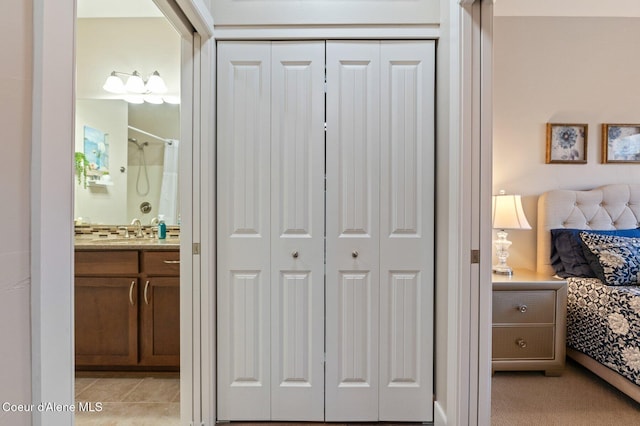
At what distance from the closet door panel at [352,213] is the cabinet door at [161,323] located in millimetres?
1142

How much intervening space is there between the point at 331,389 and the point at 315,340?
10.6 inches

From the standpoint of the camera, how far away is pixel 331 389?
179cm

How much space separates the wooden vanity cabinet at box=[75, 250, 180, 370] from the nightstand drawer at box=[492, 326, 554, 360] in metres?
2.15

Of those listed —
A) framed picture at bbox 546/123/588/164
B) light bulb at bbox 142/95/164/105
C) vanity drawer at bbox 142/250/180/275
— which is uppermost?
light bulb at bbox 142/95/164/105

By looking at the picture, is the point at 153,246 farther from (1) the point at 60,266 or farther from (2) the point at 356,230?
(1) the point at 60,266

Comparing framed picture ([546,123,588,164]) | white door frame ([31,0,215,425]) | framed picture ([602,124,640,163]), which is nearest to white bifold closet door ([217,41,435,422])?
white door frame ([31,0,215,425])

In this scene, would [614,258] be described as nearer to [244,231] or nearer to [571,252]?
[571,252]

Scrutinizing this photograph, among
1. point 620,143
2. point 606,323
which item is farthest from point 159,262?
point 620,143

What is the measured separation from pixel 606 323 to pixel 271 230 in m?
2.14

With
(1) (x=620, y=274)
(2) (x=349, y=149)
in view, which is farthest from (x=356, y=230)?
(1) (x=620, y=274)

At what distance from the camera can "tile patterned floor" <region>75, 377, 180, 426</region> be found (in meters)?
1.91

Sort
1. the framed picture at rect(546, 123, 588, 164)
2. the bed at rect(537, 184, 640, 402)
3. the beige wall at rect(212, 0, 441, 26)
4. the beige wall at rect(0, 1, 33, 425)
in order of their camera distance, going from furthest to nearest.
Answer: the framed picture at rect(546, 123, 588, 164)
the bed at rect(537, 184, 640, 402)
the beige wall at rect(212, 0, 441, 26)
the beige wall at rect(0, 1, 33, 425)

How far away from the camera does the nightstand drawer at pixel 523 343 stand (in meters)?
2.26

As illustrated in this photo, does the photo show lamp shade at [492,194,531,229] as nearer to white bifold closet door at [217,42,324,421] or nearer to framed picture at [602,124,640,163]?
framed picture at [602,124,640,163]
